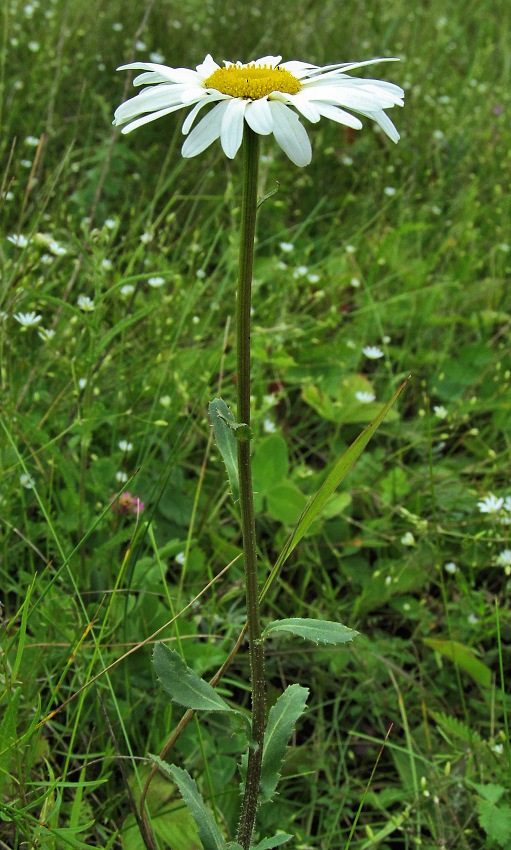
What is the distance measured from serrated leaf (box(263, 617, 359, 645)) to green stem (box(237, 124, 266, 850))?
1.0 inches

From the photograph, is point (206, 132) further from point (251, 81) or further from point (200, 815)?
point (200, 815)

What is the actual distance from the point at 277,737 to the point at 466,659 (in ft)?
2.05

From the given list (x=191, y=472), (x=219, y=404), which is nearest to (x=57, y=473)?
(x=191, y=472)

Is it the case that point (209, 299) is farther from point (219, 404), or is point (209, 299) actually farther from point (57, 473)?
point (219, 404)

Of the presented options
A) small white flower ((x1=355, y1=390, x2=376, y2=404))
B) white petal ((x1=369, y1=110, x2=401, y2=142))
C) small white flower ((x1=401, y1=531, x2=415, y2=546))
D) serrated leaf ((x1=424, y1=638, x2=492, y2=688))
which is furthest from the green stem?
small white flower ((x1=355, y1=390, x2=376, y2=404))

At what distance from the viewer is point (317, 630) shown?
893 millimetres

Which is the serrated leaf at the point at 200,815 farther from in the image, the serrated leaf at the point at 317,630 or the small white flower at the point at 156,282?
the small white flower at the point at 156,282

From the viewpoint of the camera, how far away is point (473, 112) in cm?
332

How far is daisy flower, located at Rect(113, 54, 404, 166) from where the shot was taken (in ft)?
2.41

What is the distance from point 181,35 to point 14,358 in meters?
2.15

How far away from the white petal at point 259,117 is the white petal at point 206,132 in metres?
0.05

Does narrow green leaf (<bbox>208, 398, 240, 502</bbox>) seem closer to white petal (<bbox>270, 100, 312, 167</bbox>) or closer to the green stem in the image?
the green stem

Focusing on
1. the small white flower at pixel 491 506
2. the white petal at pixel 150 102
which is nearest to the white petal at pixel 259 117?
the white petal at pixel 150 102

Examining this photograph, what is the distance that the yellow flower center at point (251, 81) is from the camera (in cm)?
79
